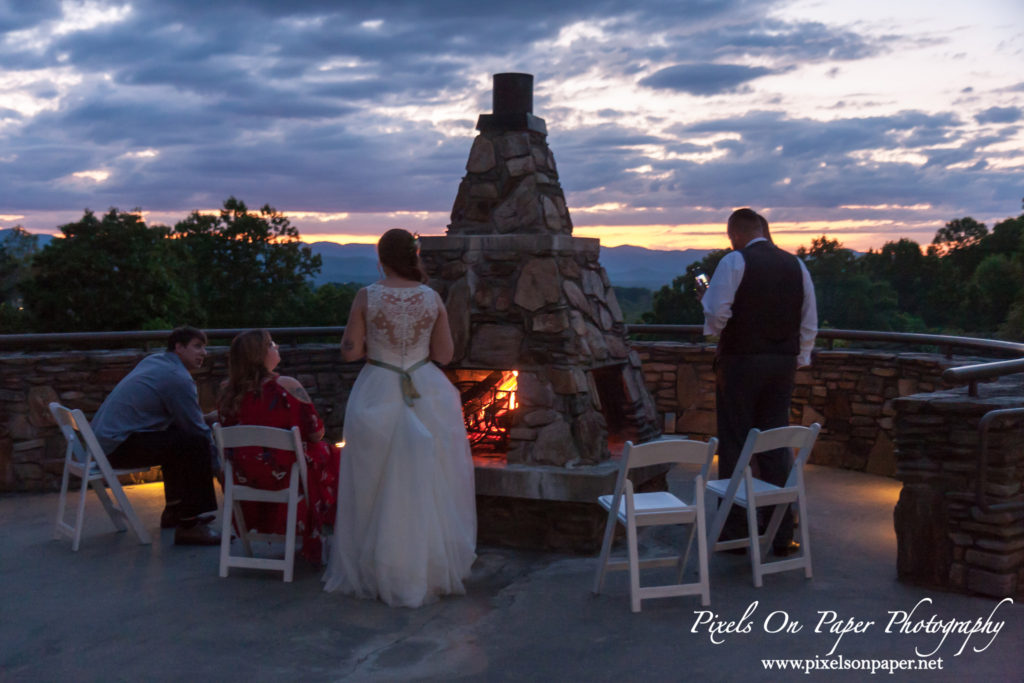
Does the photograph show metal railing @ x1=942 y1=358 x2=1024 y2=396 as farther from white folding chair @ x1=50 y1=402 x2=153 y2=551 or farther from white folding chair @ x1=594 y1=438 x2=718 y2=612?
white folding chair @ x1=50 y1=402 x2=153 y2=551

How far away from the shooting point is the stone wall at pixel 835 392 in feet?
23.9

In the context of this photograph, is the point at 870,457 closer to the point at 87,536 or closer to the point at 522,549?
the point at 522,549

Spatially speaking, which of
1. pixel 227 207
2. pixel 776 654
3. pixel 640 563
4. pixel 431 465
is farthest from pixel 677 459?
pixel 227 207

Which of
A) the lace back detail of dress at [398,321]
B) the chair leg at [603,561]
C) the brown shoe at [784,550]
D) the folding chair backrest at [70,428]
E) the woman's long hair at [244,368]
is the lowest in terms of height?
the brown shoe at [784,550]

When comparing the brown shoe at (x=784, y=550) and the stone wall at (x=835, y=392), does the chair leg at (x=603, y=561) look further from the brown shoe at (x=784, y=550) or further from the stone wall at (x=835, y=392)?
the stone wall at (x=835, y=392)

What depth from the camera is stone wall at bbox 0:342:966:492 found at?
6.73 m

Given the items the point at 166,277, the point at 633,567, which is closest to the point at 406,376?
the point at 633,567

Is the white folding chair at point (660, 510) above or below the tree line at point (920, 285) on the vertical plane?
below

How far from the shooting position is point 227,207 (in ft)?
114

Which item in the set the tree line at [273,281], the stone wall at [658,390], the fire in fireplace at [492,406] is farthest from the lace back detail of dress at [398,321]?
the tree line at [273,281]

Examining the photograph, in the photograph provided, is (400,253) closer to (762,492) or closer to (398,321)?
(398,321)

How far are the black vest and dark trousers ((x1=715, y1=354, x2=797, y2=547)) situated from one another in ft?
0.26

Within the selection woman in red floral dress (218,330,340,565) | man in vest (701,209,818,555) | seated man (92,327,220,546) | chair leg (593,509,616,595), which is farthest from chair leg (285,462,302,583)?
man in vest (701,209,818,555)

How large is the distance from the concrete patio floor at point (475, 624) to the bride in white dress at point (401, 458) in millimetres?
166
